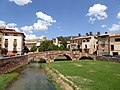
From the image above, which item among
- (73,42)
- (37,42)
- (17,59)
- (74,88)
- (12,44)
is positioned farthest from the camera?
(37,42)

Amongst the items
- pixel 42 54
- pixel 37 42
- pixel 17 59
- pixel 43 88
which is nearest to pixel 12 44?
pixel 42 54

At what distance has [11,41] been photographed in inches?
3802

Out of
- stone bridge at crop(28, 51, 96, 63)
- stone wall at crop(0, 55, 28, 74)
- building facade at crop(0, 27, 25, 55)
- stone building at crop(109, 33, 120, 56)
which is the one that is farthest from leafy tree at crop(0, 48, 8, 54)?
stone building at crop(109, 33, 120, 56)

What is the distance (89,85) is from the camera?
29484 millimetres

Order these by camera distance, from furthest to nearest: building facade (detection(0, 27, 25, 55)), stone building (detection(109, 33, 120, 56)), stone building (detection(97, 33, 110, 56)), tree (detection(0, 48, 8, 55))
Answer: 1. stone building (detection(97, 33, 110, 56))
2. stone building (detection(109, 33, 120, 56))
3. building facade (detection(0, 27, 25, 55))
4. tree (detection(0, 48, 8, 55))

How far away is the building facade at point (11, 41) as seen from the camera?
9456 centimetres

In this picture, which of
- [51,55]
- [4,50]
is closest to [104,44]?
[51,55]

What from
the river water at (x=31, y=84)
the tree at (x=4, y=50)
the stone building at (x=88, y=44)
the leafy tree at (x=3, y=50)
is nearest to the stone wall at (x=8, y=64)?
the river water at (x=31, y=84)

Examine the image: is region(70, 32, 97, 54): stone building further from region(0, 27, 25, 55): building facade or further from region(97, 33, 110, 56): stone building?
region(0, 27, 25, 55): building facade

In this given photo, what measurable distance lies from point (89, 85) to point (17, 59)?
36.0m

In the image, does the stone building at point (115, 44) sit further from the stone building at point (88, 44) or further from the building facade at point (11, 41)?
the building facade at point (11, 41)

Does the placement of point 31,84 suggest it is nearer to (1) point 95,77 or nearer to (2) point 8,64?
(1) point 95,77

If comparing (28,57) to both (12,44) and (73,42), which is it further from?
(73,42)

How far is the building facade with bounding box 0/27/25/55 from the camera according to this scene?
310ft
